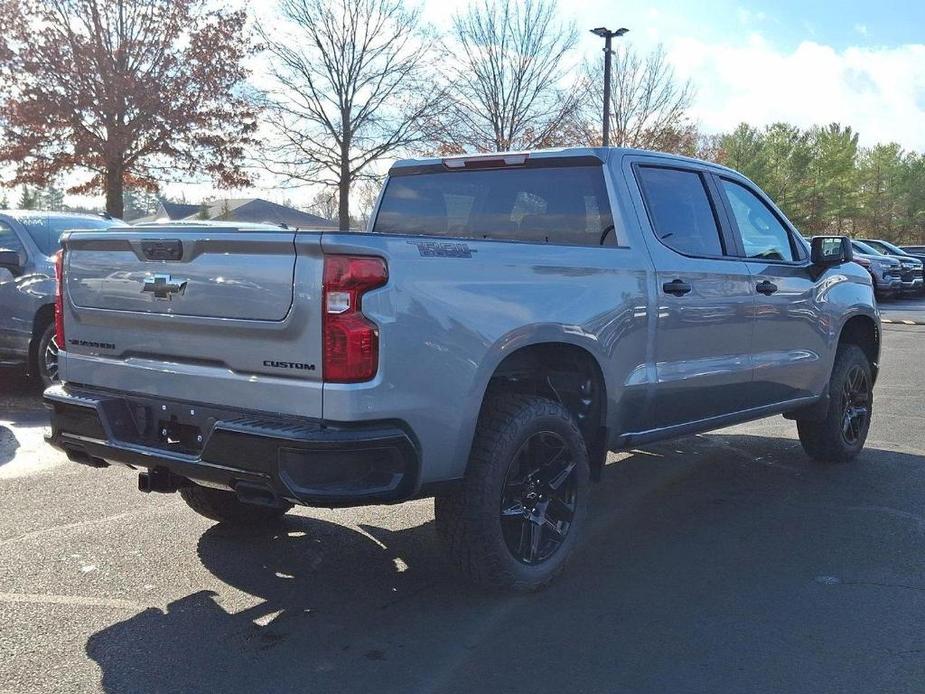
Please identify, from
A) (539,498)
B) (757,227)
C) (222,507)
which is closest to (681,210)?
(757,227)

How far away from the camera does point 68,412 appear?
4.04 meters

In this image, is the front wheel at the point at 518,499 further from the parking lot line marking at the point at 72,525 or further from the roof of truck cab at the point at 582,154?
the parking lot line marking at the point at 72,525

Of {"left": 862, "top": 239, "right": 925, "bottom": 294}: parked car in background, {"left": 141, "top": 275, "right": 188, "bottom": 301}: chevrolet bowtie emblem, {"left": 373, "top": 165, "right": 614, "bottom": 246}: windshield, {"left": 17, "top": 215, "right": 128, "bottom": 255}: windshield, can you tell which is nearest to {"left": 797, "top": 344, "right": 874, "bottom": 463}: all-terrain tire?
{"left": 373, "top": 165, "right": 614, "bottom": 246}: windshield

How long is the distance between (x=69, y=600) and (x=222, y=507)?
40.2 inches

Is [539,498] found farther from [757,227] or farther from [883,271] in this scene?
[883,271]

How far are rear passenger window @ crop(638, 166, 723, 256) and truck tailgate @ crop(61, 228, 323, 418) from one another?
7.28 feet

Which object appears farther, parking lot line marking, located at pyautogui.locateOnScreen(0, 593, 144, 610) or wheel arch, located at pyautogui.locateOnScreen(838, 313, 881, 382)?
wheel arch, located at pyautogui.locateOnScreen(838, 313, 881, 382)

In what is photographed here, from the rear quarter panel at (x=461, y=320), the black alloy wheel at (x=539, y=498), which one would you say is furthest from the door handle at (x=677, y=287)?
the black alloy wheel at (x=539, y=498)

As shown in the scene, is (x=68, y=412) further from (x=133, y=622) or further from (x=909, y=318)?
(x=909, y=318)

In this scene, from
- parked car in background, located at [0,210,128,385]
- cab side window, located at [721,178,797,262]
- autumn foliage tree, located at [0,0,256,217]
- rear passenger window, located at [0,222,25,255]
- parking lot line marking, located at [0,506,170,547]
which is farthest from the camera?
autumn foliage tree, located at [0,0,256,217]

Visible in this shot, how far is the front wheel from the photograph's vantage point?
3859 millimetres

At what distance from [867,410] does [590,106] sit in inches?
1100

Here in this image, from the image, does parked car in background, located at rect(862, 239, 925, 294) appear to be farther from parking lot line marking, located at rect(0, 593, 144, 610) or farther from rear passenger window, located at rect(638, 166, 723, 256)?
parking lot line marking, located at rect(0, 593, 144, 610)

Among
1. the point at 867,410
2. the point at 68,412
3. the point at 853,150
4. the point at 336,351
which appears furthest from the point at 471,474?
the point at 853,150
